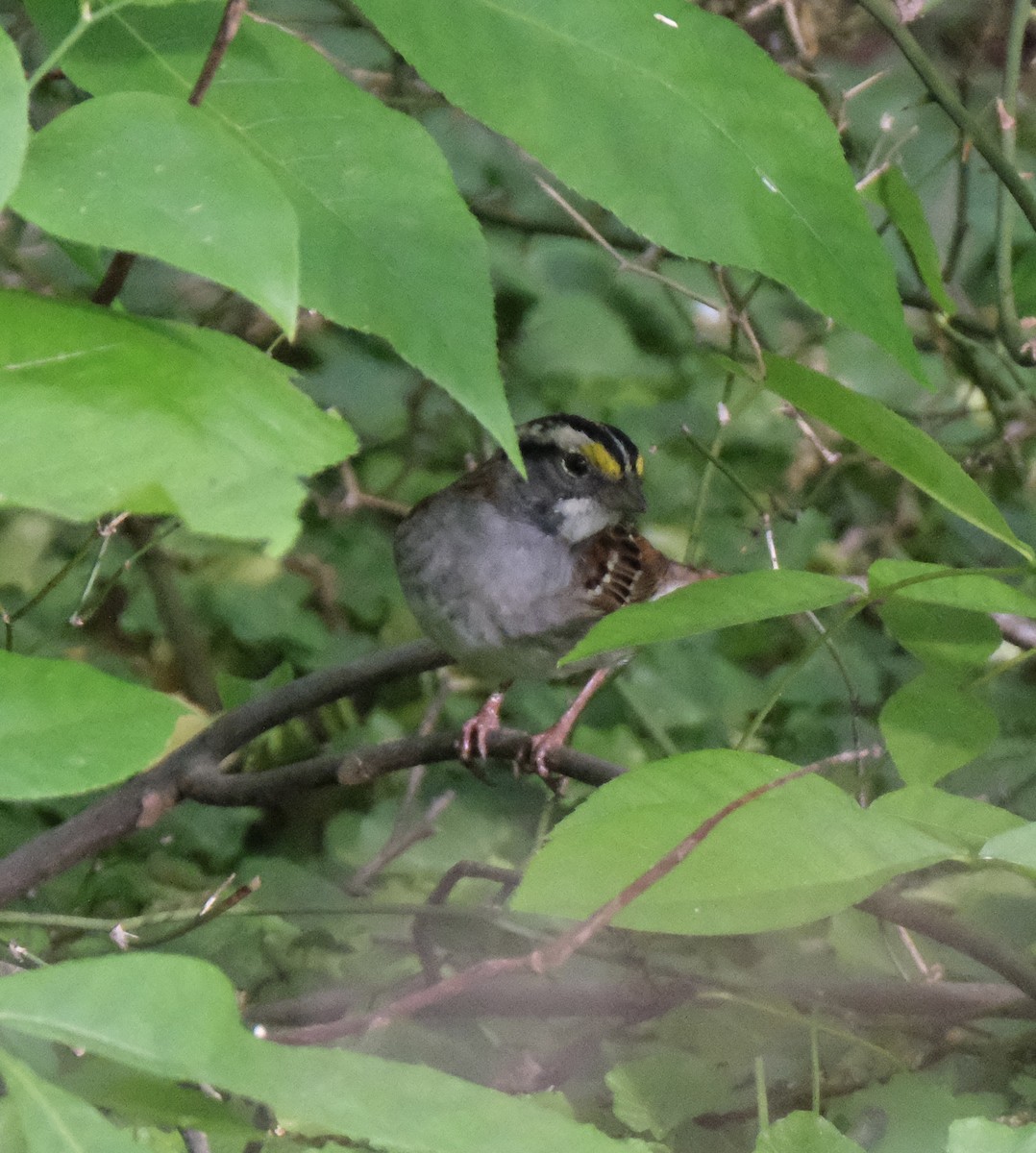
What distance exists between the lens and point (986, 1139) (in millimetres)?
371

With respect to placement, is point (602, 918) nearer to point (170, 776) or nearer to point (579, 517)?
point (170, 776)

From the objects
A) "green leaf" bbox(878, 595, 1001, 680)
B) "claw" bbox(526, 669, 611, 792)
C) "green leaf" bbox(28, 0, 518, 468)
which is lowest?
"claw" bbox(526, 669, 611, 792)

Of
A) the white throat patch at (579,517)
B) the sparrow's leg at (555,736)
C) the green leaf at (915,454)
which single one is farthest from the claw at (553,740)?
the green leaf at (915,454)

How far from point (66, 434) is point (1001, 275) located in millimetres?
917

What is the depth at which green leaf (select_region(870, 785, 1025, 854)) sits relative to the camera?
0.39m

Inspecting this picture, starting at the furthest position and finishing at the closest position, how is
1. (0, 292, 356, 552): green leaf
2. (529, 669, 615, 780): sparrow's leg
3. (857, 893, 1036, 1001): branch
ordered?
(529, 669, 615, 780): sparrow's leg → (857, 893, 1036, 1001): branch → (0, 292, 356, 552): green leaf

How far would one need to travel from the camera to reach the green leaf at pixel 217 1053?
0.26 meters

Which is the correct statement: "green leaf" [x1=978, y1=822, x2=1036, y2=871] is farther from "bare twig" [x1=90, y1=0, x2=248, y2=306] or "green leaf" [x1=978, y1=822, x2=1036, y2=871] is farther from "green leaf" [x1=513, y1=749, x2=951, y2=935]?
"bare twig" [x1=90, y1=0, x2=248, y2=306]

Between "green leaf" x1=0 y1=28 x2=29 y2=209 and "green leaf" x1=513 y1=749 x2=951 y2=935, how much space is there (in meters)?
0.21

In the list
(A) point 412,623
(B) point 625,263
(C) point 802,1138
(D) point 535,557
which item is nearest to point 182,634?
(A) point 412,623

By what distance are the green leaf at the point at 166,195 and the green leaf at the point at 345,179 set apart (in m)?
0.05

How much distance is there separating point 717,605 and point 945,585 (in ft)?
0.32

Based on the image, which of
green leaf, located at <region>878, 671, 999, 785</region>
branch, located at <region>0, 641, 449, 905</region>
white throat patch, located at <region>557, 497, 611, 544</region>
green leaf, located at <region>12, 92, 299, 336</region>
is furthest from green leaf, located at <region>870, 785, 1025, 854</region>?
white throat patch, located at <region>557, 497, 611, 544</region>

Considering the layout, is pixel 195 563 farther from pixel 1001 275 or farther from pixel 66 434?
pixel 66 434
